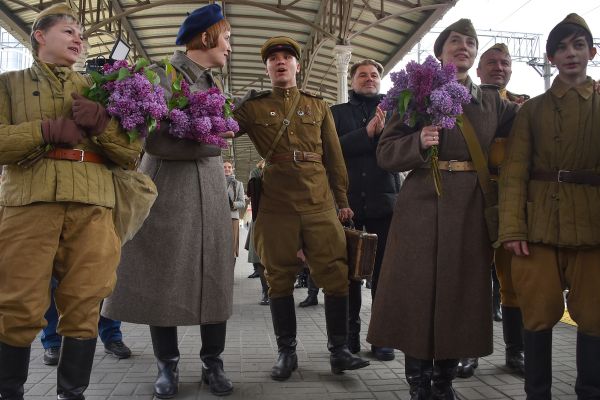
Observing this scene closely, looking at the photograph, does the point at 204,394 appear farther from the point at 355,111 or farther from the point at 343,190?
the point at 355,111

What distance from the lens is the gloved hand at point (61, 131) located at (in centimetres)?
239

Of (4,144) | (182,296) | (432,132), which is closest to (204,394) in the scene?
(182,296)

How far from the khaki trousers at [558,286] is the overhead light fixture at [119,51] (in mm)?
2319

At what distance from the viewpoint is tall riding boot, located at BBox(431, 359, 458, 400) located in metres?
2.87

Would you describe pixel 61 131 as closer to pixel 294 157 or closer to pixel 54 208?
pixel 54 208

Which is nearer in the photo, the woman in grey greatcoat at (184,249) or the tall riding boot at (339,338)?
the woman in grey greatcoat at (184,249)

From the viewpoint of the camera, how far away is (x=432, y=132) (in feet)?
9.10

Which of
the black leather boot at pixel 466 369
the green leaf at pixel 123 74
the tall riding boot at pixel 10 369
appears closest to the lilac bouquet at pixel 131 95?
the green leaf at pixel 123 74

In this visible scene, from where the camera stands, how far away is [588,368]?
2.54 m

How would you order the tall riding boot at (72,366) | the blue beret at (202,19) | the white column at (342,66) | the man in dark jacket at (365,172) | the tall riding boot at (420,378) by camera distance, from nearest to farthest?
the tall riding boot at (72,366), the tall riding boot at (420,378), the blue beret at (202,19), the man in dark jacket at (365,172), the white column at (342,66)

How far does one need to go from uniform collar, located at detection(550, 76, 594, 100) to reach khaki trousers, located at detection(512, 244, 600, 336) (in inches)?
30.9

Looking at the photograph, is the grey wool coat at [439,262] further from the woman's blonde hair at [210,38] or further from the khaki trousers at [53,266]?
the khaki trousers at [53,266]

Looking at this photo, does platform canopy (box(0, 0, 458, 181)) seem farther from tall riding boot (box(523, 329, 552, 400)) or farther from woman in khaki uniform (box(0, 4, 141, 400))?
tall riding boot (box(523, 329, 552, 400))

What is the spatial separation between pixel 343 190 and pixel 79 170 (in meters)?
1.84
